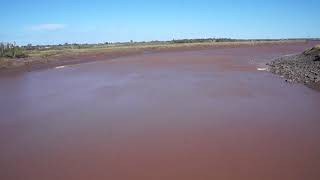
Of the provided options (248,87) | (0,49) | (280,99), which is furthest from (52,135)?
(0,49)

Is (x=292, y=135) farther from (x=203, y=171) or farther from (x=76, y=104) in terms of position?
(x=76, y=104)

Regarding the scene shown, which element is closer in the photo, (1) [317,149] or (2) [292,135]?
(1) [317,149]

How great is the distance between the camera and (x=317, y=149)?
859 cm

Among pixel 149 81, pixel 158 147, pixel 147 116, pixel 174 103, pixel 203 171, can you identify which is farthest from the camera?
pixel 149 81

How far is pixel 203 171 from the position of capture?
295 inches

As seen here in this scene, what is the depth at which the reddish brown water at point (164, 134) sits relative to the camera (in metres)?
7.64

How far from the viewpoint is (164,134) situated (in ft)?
A: 33.4

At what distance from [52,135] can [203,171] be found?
16.6 feet

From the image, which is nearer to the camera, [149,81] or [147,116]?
[147,116]

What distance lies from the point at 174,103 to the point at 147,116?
2264 mm

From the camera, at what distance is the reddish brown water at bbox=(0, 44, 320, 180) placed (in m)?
7.64

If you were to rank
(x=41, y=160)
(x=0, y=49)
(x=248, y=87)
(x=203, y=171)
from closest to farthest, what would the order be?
(x=203, y=171) < (x=41, y=160) < (x=248, y=87) < (x=0, y=49)

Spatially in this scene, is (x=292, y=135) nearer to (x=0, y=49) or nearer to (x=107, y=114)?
(x=107, y=114)

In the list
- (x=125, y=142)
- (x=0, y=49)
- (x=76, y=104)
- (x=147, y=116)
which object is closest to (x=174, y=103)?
(x=147, y=116)
